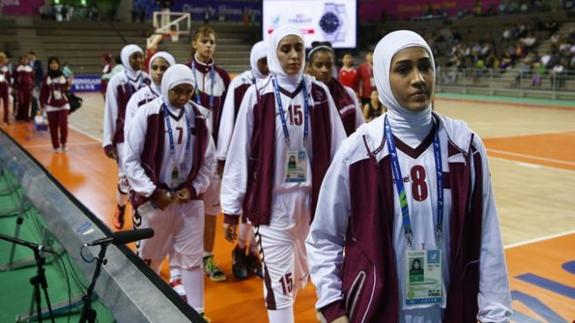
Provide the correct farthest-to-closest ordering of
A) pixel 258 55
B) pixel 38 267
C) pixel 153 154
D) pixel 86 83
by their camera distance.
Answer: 1. pixel 86 83
2. pixel 258 55
3. pixel 153 154
4. pixel 38 267

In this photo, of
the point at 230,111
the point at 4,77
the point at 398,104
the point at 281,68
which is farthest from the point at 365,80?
the point at 398,104

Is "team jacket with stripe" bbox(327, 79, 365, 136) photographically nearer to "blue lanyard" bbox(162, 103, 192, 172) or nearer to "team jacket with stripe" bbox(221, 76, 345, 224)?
"team jacket with stripe" bbox(221, 76, 345, 224)

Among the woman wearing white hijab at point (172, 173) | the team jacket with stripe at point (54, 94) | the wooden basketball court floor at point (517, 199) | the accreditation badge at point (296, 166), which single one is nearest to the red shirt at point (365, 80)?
the wooden basketball court floor at point (517, 199)

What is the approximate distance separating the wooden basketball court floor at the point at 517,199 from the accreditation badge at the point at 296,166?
3.96 feet

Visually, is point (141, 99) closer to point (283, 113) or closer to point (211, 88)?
point (211, 88)

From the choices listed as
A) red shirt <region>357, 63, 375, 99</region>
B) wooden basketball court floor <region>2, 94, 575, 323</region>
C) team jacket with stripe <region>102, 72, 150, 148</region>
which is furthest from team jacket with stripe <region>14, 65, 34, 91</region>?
team jacket with stripe <region>102, 72, 150, 148</region>

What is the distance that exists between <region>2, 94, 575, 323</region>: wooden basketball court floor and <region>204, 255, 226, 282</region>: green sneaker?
0.23 ft

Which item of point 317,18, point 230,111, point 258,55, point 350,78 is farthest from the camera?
Answer: point 317,18

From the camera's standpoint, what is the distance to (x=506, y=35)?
3008cm

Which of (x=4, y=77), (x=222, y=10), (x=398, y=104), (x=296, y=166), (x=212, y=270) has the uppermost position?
(x=222, y=10)

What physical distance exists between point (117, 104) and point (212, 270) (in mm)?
2476

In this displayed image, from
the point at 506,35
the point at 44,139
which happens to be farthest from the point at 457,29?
the point at 44,139

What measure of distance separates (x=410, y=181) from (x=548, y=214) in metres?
5.66

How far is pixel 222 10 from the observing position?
41.2 m
